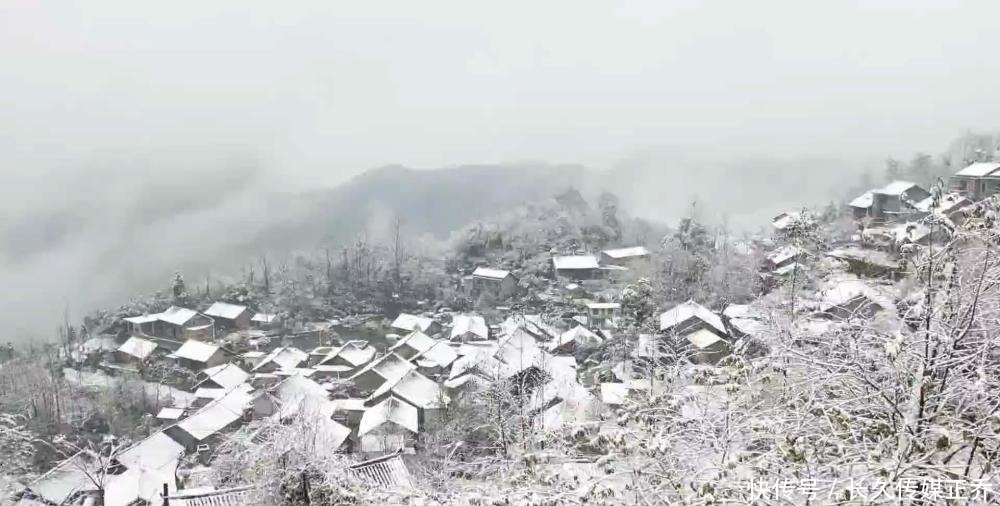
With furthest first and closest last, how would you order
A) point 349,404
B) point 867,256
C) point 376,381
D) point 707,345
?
1. point 376,381
2. point 349,404
3. point 867,256
4. point 707,345

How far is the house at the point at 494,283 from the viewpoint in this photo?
35969 millimetres

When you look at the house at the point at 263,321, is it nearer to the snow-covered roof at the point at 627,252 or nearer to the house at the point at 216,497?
the snow-covered roof at the point at 627,252

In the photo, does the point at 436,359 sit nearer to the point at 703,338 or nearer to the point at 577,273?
the point at 703,338

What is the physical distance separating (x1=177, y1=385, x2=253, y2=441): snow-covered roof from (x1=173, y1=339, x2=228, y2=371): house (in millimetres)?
7638

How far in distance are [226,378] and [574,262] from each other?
18758 mm

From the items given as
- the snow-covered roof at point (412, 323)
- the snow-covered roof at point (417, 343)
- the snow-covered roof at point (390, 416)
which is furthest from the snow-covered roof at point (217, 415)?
the snow-covered roof at point (412, 323)

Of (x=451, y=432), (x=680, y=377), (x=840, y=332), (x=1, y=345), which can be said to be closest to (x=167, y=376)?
(x=1, y=345)

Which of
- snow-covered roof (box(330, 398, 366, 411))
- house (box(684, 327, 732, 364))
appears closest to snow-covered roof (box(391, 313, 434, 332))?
snow-covered roof (box(330, 398, 366, 411))

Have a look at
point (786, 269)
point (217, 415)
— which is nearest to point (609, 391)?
point (786, 269)

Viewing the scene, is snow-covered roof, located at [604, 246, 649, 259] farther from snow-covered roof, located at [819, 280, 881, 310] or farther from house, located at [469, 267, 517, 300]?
snow-covered roof, located at [819, 280, 881, 310]

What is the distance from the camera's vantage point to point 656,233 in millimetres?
44906

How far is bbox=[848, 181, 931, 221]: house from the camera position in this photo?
27234 millimetres

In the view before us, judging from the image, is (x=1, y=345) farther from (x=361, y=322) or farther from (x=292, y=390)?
(x=292, y=390)

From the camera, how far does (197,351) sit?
99.2 ft
